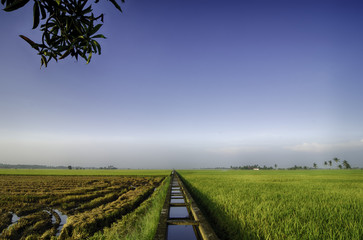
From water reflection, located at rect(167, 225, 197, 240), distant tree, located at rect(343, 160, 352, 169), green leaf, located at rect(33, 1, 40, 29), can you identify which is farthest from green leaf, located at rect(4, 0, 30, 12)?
distant tree, located at rect(343, 160, 352, 169)

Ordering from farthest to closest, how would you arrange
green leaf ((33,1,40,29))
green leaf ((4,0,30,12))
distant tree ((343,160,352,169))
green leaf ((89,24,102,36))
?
1. distant tree ((343,160,352,169))
2. green leaf ((89,24,102,36))
3. green leaf ((33,1,40,29))
4. green leaf ((4,0,30,12))

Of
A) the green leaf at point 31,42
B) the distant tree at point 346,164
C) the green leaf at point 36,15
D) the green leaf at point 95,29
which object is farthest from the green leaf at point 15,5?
the distant tree at point 346,164

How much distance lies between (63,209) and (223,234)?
7926 mm

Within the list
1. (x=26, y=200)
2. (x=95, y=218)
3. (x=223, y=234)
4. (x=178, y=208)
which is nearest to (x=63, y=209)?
(x=26, y=200)

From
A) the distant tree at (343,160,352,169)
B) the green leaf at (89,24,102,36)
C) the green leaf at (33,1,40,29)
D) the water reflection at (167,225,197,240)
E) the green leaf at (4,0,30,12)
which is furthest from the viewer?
the distant tree at (343,160,352,169)

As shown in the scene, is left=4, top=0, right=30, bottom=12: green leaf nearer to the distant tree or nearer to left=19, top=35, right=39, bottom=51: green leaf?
left=19, top=35, right=39, bottom=51: green leaf

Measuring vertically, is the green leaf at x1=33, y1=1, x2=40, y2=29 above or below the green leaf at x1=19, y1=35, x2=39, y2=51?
above

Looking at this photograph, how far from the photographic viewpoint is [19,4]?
95cm

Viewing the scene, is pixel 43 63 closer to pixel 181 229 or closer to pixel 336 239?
pixel 181 229

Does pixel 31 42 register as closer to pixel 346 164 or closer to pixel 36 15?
pixel 36 15

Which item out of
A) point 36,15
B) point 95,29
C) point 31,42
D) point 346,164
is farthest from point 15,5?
point 346,164

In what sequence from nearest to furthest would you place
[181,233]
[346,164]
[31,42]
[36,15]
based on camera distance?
[36,15]
[31,42]
[181,233]
[346,164]

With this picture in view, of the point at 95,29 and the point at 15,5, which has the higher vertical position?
the point at 95,29

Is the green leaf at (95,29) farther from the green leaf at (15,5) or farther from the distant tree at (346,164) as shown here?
the distant tree at (346,164)
